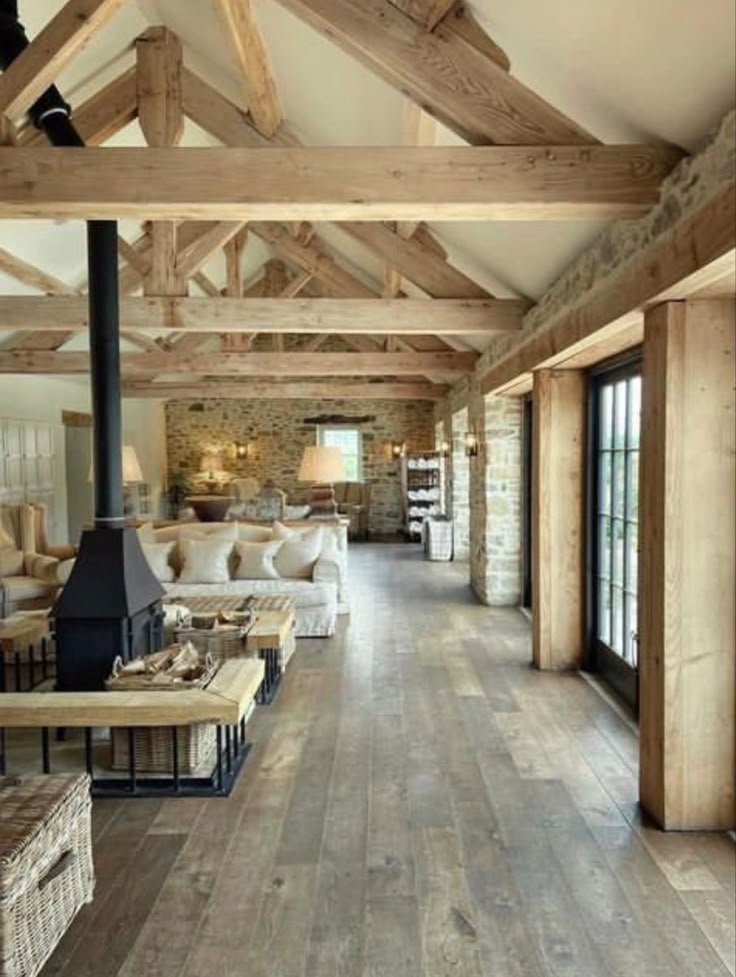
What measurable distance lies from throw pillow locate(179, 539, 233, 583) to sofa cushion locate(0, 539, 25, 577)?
167 centimetres

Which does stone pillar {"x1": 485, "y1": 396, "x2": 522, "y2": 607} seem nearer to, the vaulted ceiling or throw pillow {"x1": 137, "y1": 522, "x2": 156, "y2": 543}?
the vaulted ceiling

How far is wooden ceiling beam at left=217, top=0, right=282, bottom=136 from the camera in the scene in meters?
3.60

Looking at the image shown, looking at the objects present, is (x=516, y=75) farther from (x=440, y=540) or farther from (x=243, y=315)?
(x=440, y=540)

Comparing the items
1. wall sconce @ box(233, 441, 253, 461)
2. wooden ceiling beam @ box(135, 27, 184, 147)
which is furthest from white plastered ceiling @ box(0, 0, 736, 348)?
wall sconce @ box(233, 441, 253, 461)

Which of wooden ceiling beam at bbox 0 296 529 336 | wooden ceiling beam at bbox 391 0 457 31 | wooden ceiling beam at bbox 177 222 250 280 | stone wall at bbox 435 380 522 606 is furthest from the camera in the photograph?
stone wall at bbox 435 380 522 606

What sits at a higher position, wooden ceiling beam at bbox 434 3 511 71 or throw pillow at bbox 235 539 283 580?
wooden ceiling beam at bbox 434 3 511 71

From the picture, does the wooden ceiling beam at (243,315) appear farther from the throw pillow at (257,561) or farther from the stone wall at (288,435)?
the stone wall at (288,435)

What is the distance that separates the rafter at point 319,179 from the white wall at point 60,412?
6678 millimetres

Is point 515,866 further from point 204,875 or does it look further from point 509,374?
point 509,374

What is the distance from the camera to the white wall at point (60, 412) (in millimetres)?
9125

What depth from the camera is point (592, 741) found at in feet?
13.3

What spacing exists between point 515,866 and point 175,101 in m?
5.09

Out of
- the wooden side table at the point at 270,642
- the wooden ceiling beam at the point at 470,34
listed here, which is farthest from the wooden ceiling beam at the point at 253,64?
the wooden side table at the point at 270,642

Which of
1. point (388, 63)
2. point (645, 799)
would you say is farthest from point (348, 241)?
point (645, 799)
